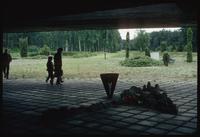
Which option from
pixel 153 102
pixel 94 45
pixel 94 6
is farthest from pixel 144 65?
pixel 94 45

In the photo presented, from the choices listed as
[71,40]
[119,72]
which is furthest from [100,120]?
[71,40]

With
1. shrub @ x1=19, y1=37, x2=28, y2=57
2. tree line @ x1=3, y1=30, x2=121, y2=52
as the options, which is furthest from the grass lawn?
tree line @ x1=3, y1=30, x2=121, y2=52

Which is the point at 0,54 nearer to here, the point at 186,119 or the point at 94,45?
the point at 186,119

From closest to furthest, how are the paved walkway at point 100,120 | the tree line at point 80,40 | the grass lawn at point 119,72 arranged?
the paved walkway at point 100,120 → the grass lawn at point 119,72 → the tree line at point 80,40

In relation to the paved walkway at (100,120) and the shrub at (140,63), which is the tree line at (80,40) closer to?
the shrub at (140,63)

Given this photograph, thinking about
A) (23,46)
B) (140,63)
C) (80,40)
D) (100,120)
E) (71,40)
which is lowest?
(100,120)

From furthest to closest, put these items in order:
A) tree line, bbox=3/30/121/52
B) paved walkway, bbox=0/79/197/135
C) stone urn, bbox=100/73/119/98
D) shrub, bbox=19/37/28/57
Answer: tree line, bbox=3/30/121/52
shrub, bbox=19/37/28/57
stone urn, bbox=100/73/119/98
paved walkway, bbox=0/79/197/135

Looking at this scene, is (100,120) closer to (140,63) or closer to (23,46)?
(140,63)

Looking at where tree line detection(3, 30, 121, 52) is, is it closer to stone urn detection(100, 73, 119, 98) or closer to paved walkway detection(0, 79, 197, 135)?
stone urn detection(100, 73, 119, 98)

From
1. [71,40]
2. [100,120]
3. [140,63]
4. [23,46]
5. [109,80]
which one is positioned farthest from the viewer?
[71,40]

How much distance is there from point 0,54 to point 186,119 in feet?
16.7

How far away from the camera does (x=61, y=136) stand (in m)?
5.66

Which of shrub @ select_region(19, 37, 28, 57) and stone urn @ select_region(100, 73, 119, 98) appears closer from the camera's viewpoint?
stone urn @ select_region(100, 73, 119, 98)

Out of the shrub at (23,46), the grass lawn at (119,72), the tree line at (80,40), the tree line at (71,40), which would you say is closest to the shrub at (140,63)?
the grass lawn at (119,72)
